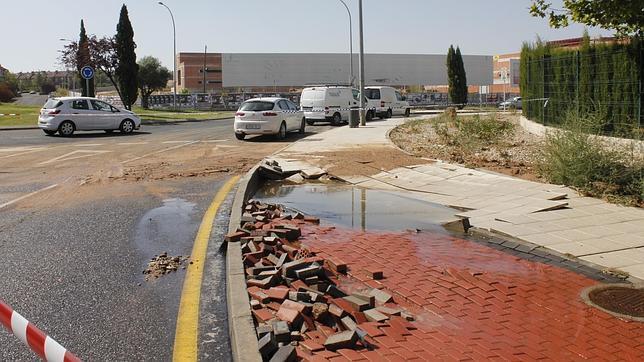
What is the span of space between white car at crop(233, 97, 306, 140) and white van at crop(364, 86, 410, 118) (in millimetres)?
15393

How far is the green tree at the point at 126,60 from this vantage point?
48.6 m

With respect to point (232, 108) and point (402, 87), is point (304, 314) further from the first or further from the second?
point (402, 87)

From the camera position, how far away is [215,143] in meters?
20.0

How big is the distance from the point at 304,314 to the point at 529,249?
3115 mm

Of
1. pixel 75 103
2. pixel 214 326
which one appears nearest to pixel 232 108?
pixel 75 103

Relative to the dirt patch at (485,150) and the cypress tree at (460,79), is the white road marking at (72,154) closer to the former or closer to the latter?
the dirt patch at (485,150)

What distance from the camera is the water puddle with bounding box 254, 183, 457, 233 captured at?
7.71 meters

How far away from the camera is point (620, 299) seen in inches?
186

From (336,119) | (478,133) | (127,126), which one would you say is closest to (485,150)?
(478,133)

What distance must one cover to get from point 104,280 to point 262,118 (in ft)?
52.3

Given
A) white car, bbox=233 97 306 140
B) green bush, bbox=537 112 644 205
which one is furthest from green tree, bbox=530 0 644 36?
white car, bbox=233 97 306 140

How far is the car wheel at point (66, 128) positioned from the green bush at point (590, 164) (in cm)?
2011

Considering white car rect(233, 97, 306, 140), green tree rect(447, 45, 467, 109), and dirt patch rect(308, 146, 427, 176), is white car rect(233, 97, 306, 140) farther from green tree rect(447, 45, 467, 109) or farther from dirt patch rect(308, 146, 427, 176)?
green tree rect(447, 45, 467, 109)

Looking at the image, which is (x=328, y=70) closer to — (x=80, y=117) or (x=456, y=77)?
(x=456, y=77)
